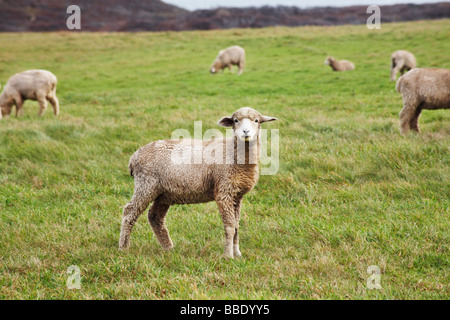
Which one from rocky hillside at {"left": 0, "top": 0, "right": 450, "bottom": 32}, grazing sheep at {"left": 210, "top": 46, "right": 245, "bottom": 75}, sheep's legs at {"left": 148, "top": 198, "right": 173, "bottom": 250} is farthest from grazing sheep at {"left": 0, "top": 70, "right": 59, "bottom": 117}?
rocky hillside at {"left": 0, "top": 0, "right": 450, "bottom": 32}

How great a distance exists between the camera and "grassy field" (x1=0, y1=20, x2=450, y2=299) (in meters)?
4.26

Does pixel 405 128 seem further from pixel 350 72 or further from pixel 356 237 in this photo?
pixel 350 72

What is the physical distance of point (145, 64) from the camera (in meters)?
27.9

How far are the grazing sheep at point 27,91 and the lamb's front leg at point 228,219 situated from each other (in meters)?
10.9

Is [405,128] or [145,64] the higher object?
[145,64]

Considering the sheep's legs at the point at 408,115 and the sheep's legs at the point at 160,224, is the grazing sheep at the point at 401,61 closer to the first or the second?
the sheep's legs at the point at 408,115

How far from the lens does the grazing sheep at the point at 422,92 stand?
9203mm

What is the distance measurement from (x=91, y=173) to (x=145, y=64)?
21145 millimetres

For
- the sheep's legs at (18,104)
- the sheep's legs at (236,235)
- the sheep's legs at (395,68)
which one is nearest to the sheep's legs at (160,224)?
the sheep's legs at (236,235)

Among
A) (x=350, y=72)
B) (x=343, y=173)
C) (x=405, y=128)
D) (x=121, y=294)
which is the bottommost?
(x=121, y=294)

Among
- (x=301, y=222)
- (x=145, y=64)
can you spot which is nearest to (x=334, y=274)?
(x=301, y=222)

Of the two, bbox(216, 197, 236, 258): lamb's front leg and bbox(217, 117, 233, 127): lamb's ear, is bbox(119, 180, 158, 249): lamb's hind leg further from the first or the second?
bbox(217, 117, 233, 127): lamb's ear

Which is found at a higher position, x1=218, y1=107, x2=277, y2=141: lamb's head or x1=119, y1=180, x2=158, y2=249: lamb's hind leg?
x1=218, y1=107, x2=277, y2=141: lamb's head

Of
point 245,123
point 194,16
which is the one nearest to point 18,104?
point 245,123
